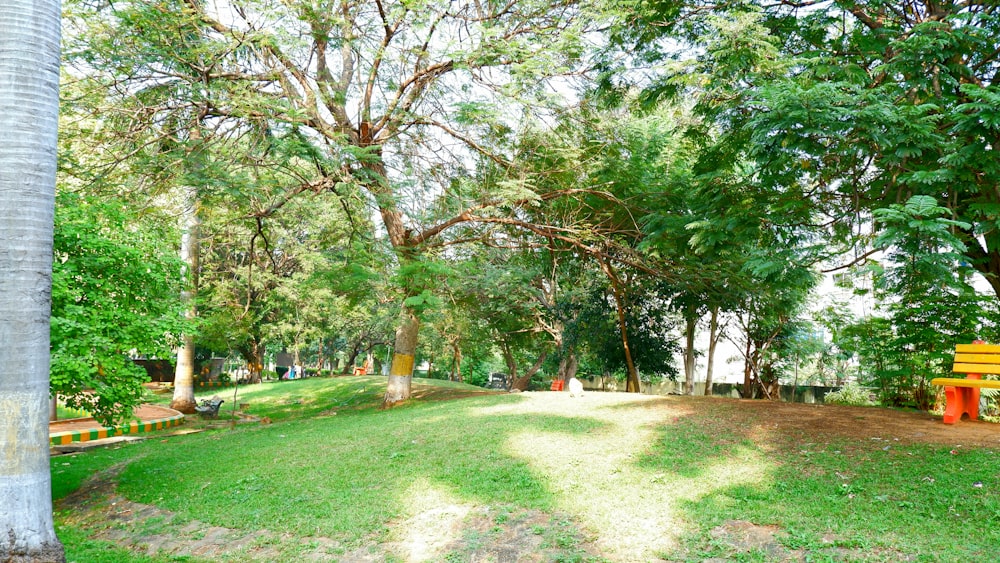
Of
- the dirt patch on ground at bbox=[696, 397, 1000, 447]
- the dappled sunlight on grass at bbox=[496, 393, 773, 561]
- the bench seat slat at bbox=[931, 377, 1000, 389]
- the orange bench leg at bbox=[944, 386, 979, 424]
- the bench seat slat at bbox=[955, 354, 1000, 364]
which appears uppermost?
the bench seat slat at bbox=[955, 354, 1000, 364]

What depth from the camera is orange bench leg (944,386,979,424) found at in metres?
7.95

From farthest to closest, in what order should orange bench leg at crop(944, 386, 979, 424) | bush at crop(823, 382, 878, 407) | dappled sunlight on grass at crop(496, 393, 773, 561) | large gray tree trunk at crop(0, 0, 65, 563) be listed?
bush at crop(823, 382, 878, 407) → orange bench leg at crop(944, 386, 979, 424) → dappled sunlight on grass at crop(496, 393, 773, 561) → large gray tree trunk at crop(0, 0, 65, 563)

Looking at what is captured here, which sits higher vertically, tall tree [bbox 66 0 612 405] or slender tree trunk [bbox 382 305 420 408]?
tall tree [bbox 66 0 612 405]

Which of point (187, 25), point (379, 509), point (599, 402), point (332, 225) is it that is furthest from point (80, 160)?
point (599, 402)

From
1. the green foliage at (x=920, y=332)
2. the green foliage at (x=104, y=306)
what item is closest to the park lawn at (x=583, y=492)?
the green foliage at (x=104, y=306)

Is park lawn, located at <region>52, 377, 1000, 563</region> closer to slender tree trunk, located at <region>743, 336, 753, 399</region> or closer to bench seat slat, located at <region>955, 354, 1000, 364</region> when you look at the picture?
bench seat slat, located at <region>955, 354, 1000, 364</region>

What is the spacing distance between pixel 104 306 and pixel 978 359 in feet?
35.1

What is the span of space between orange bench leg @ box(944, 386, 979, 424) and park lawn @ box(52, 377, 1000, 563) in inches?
63.3

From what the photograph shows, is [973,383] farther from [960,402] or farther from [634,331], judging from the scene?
[634,331]

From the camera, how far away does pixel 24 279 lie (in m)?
4.63

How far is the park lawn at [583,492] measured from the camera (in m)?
5.16

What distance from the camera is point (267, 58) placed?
444 inches

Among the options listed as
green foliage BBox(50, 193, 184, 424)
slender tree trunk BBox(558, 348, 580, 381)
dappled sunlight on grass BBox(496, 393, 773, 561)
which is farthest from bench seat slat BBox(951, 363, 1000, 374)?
A: slender tree trunk BBox(558, 348, 580, 381)

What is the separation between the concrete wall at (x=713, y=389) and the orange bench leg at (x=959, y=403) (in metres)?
7.61
